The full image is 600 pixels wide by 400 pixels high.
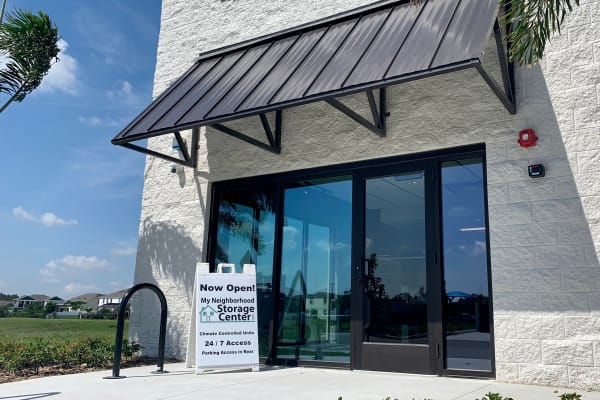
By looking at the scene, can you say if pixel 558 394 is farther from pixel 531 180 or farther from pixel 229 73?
pixel 229 73

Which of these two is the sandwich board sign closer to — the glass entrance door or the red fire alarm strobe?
the glass entrance door

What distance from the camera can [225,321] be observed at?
5.74 meters

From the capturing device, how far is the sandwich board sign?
553cm

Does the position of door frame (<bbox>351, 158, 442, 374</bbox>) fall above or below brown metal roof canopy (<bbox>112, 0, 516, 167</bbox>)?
below

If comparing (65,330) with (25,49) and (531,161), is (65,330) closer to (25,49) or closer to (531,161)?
(25,49)

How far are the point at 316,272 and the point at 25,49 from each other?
5.95 meters

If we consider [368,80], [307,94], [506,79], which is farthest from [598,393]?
[307,94]

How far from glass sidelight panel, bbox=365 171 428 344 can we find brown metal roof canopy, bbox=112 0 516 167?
791mm

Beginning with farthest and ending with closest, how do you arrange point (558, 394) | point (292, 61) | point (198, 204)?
point (198, 204), point (292, 61), point (558, 394)

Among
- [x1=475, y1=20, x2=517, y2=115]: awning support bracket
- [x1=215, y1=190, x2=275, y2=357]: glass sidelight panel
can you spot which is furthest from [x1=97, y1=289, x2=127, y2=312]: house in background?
[x1=475, y1=20, x2=517, y2=115]: awning support bracket

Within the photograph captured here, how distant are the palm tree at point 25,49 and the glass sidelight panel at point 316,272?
191 inches

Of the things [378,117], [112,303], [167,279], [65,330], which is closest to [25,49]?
[167,279]

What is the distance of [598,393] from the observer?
4148 millimetres

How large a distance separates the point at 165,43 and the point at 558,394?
7.56m
